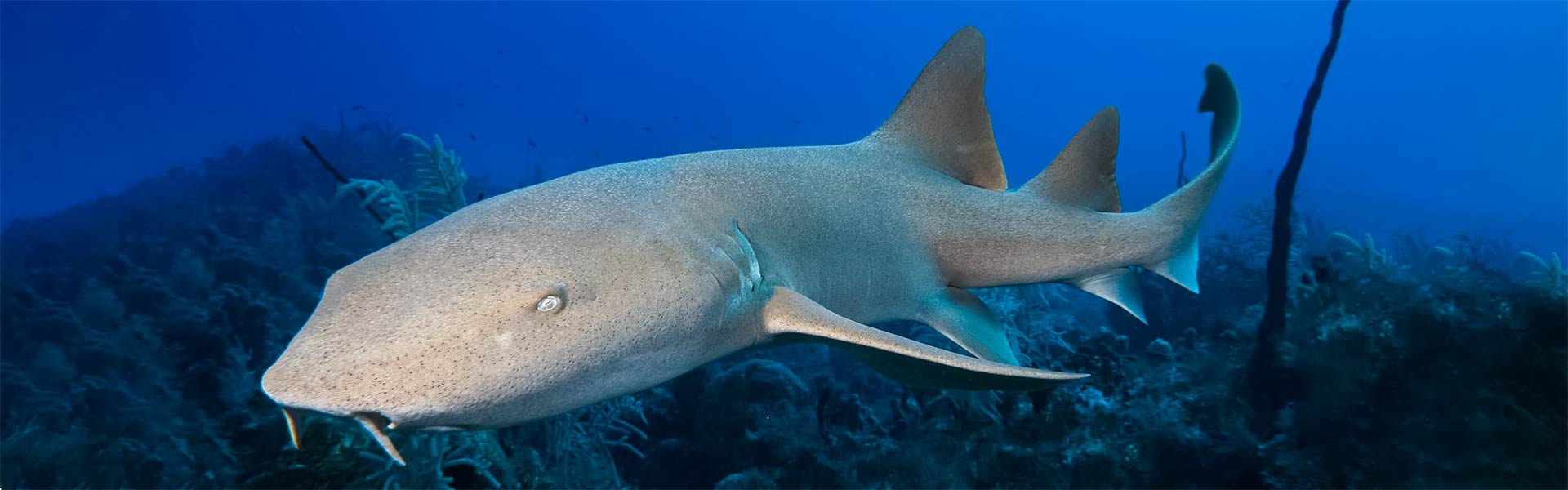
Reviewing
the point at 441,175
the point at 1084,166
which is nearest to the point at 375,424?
the point at 1084,166

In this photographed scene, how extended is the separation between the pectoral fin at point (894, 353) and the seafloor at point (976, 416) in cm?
265

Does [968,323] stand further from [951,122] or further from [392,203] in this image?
[392,203]

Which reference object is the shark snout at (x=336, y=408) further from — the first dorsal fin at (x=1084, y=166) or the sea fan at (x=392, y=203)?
the sea fan at (x=392, y=203)

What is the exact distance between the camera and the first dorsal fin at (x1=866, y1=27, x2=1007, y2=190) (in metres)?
3.60

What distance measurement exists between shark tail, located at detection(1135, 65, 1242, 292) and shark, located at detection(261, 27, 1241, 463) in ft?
0.05

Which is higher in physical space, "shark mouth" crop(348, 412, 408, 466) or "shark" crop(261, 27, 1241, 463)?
"shark" crop(261, 27, 1241, 463)

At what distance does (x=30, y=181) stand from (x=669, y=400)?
85451 millimetres

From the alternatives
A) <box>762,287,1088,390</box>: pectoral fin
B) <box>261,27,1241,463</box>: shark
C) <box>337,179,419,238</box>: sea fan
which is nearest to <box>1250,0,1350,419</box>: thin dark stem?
<box>261,27,1241,463</box>: shark

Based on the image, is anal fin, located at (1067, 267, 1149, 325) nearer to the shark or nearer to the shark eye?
the shark

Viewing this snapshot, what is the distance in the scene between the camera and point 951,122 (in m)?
3.68

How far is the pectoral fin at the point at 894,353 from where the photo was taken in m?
2.05

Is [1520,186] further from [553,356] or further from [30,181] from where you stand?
[30,181]

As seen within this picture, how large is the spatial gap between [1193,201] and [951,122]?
1438 millimetres

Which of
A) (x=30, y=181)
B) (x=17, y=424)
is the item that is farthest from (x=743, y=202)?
(x=30, y=181)
